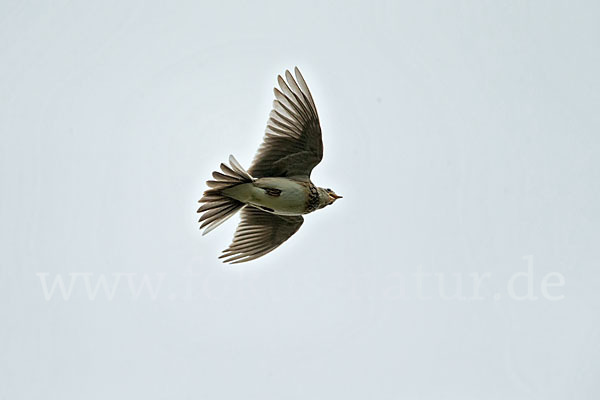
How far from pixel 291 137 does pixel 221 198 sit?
1203 mm

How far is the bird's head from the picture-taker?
12.7 meters

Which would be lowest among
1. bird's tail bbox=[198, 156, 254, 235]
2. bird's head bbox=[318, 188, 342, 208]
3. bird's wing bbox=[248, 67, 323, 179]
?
bird's tail bbox=[198, 156, 254, 235]

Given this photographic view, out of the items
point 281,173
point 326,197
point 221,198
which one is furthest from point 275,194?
point 326,197

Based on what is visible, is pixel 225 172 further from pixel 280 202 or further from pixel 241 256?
pixel 241 256

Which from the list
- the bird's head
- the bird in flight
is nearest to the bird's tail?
the bird in flight

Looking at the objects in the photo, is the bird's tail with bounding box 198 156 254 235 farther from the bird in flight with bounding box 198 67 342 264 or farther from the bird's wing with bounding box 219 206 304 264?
the bird's wing with bounding box 219 206 304 264

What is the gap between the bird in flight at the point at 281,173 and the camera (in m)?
12.0

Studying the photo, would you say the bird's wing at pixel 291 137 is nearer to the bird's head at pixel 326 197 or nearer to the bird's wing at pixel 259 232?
the bird's head at pixel 326 197

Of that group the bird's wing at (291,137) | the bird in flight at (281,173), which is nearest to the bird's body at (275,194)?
the bird in flight at (281,173)

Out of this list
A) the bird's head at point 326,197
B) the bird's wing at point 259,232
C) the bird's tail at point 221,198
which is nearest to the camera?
the bird's tail at point 221,198

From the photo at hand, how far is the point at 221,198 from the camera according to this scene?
39.6 feet

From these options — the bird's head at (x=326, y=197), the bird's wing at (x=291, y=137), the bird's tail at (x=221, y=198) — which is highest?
the bird's wing at (x=291, y=137)

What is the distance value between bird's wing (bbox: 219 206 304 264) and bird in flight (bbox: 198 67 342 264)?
40 cm

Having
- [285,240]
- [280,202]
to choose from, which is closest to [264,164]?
[280,202]
